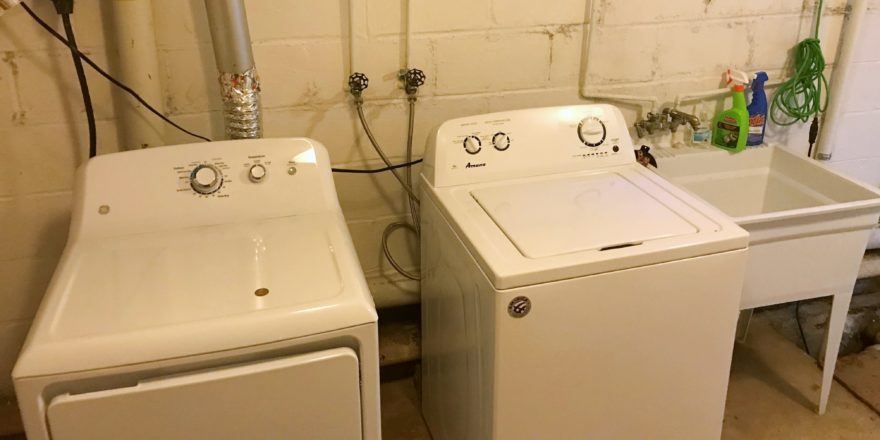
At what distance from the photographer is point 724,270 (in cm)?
153

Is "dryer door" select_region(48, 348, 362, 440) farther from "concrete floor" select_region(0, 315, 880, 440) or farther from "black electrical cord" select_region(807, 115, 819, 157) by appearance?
"black electrical cord" select_region(807, 115, 819, 157)

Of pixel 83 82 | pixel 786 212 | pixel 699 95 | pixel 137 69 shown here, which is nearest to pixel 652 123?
pixel 699 95

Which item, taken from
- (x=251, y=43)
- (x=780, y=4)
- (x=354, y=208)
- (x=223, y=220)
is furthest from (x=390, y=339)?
(x=780, y=4)

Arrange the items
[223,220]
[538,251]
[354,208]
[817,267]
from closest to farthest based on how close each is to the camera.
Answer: [538,251] → [223,220] → [817,267] → [354,208]

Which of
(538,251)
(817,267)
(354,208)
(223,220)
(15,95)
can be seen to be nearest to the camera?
(538,251)

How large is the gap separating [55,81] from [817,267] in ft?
6.31

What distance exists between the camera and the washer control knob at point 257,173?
1.59 m

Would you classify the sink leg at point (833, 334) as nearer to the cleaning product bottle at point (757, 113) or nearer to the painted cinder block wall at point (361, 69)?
the cleaning product bottle at point (757, 113)

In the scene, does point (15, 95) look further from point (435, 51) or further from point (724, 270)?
point (724, 270)

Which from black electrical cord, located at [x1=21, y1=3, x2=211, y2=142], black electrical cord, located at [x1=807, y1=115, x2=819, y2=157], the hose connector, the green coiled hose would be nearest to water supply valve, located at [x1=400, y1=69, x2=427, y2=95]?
the hose connector

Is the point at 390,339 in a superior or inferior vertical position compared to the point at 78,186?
inferior

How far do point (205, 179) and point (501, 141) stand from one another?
2.31ft

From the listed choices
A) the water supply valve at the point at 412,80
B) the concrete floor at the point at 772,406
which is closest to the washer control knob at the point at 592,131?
the water supply valve at the point at 412,80

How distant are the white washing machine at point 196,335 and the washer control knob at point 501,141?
0.50m
